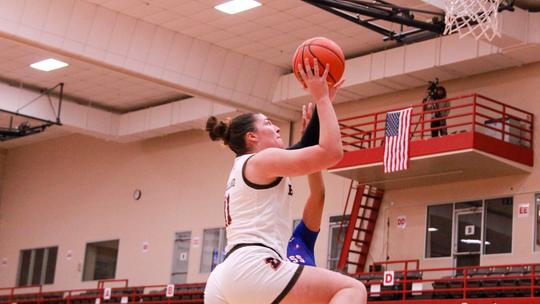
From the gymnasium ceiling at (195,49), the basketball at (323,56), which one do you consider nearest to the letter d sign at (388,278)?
the gymnasium ceiling at (195,49)

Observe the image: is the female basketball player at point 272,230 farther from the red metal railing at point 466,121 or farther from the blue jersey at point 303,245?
the red metal railing at point 466,121

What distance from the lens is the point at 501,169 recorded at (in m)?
19.3

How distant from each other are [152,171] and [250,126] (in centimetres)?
2309

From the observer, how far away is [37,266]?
31.3 m

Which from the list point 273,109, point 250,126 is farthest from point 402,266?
point 250,126

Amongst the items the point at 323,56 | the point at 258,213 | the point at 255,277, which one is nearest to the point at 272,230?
the point at 258,213

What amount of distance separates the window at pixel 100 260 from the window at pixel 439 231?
11460 millimetres

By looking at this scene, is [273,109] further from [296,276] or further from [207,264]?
[296,276]

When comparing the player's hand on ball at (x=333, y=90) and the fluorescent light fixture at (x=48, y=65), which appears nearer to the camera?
the player's hand on ball at (x=333, y=90)

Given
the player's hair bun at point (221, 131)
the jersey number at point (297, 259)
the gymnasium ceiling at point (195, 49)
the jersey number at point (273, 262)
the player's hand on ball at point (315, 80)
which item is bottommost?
the jersey number at point (273, 262)

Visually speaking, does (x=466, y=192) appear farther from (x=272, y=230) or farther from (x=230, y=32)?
(x=272, y=230)

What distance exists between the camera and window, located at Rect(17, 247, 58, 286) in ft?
101

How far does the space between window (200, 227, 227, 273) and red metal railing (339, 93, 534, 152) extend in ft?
16.7

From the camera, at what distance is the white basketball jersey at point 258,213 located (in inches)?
200
